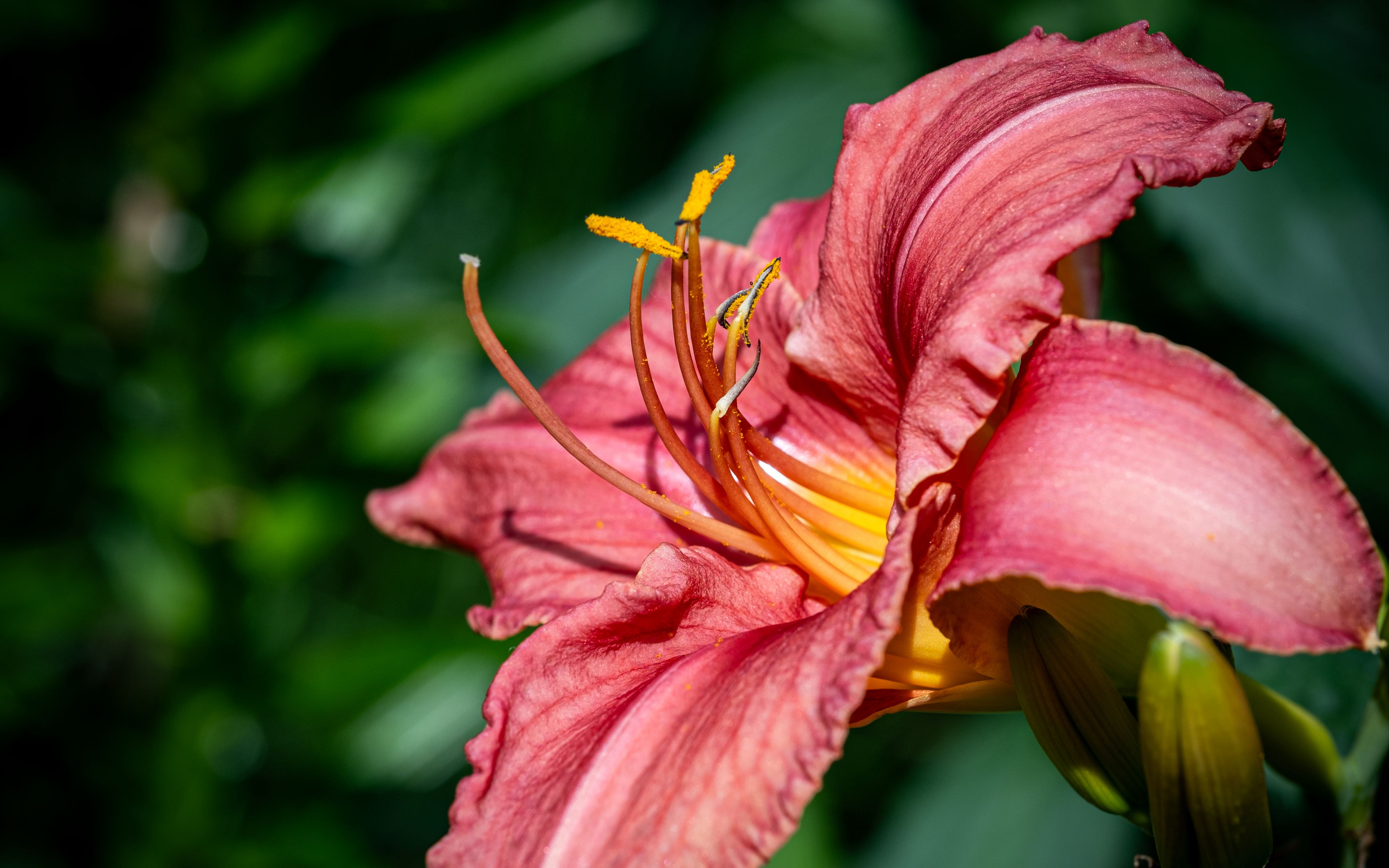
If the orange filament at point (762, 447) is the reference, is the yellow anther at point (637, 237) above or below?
above

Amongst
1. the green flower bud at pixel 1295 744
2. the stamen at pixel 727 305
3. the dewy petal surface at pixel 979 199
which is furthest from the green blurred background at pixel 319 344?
the stamen at pixel 727 305

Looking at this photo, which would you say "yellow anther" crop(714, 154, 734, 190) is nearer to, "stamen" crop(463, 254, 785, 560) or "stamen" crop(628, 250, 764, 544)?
"stamen" crop(628, 250, 764, 544)

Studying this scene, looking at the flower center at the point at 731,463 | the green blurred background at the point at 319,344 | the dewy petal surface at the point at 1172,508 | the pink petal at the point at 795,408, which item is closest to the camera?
the dewy petal surface at the point at 1172,508

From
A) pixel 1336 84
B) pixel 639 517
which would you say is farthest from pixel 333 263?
pixel 1336 84

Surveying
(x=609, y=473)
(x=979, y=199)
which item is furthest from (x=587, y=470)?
(x=979, y=199)

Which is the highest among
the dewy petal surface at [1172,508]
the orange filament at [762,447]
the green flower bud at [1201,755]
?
the orange filament at [762,447]

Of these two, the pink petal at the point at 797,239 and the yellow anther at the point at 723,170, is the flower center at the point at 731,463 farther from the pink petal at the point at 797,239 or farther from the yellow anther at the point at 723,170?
the pink petal at the point at 797,239

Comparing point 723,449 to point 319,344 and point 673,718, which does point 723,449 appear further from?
point 319,344
